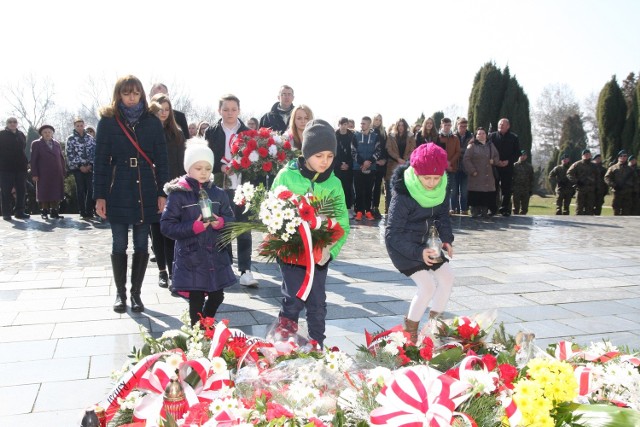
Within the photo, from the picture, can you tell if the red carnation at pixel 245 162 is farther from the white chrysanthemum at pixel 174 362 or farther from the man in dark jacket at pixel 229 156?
the white chrysanthemum at pixel 174 362

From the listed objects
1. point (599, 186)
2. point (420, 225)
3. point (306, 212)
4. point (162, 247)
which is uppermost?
point (599, 186)

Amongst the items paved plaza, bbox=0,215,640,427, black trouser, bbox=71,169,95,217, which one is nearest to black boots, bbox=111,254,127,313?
paved plaza, bbox=0,215,640,427

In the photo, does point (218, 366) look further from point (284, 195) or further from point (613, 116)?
point (613, 116)

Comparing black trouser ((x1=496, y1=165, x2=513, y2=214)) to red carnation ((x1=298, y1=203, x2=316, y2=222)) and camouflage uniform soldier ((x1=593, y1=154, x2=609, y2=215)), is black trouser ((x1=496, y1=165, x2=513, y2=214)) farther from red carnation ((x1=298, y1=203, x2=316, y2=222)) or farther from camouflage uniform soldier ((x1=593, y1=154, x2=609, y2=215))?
red carnation ((x1=298, y1=203, x2=316, y2=222))

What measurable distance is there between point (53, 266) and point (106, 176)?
2753 millimetres

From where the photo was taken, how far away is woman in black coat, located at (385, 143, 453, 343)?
4.36 meters

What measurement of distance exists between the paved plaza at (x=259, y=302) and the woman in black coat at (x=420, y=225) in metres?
0.38

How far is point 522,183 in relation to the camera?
16.7 m

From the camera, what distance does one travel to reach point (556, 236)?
36.1 ft

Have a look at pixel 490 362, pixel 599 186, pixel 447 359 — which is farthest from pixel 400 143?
pixel 490 362

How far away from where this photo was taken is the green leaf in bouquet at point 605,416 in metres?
1.75

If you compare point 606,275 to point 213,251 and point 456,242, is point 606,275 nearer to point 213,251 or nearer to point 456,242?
point 456,242

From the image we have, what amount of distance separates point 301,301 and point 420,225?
3.81ft

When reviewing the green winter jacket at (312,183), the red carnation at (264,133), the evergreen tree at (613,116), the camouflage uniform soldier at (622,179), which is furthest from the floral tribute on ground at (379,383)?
the evergreen tree at (613,116)
